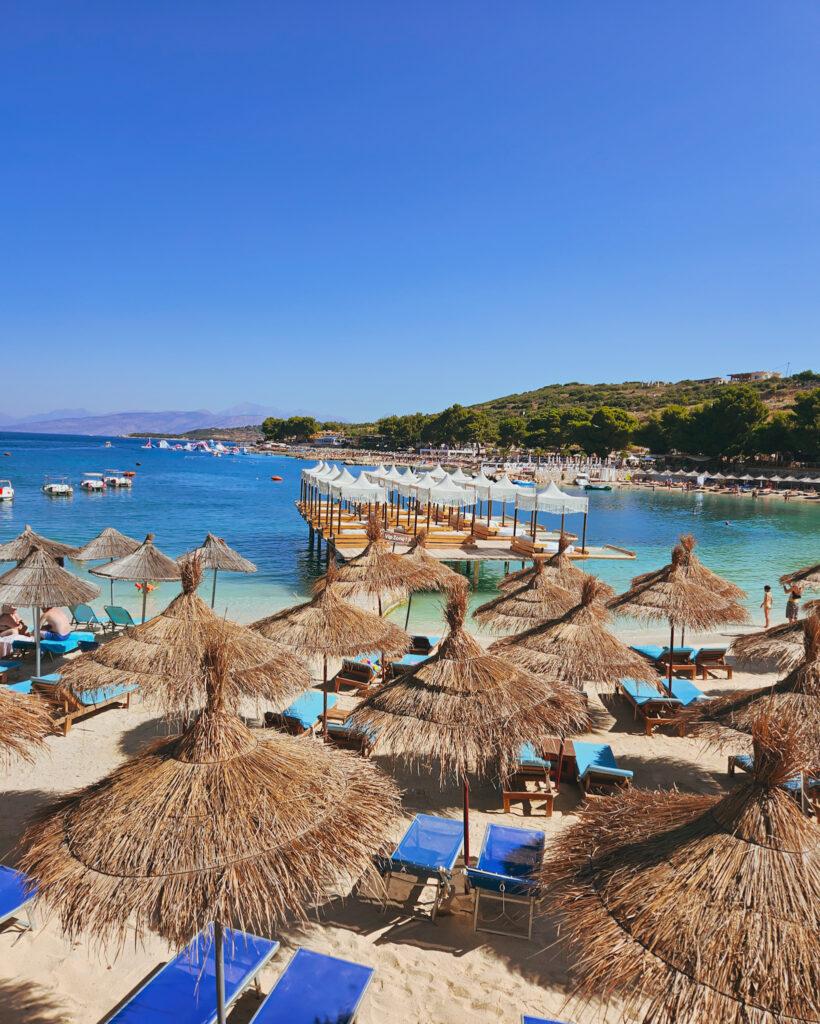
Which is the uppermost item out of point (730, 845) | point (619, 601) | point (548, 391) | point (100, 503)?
point (548, 391)

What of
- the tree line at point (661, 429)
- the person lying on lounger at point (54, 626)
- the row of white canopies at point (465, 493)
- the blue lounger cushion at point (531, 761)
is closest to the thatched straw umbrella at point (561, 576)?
the blue lounger cushion at point (531, 761)

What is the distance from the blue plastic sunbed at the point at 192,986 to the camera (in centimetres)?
382

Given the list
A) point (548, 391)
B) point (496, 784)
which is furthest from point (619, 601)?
point (548, 391)

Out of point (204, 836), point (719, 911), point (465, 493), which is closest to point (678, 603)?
point (719, 911)

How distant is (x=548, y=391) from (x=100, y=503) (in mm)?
153761

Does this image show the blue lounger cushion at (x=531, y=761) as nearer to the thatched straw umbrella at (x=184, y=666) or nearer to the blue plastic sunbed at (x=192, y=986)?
the thatched straw umbrella at (x=184, y=666)

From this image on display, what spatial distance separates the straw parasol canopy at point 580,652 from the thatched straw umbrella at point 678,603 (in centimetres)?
182

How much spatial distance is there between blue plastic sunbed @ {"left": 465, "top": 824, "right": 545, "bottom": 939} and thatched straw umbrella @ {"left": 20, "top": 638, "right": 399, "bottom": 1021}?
6.22ft

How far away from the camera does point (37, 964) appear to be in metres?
4.73

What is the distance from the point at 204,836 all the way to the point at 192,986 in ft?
5.92

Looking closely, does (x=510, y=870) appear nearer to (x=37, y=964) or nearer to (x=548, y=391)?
(x=37, y=964)

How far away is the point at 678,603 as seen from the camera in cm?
996

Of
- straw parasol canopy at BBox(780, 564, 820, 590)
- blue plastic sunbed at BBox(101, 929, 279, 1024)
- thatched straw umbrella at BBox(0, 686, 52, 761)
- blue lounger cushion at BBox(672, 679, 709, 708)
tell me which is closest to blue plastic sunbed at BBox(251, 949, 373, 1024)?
blue plastic sunbed at BBox(101, 929, 279, 1024)

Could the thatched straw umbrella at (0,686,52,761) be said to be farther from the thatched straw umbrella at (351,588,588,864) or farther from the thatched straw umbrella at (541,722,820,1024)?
the thatched straw umbrella at (541,722,820,1024)
